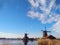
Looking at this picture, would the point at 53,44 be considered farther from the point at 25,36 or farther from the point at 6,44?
the point at 25,36

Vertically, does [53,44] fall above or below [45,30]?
below

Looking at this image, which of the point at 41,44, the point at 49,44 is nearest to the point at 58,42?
the point at 49,44

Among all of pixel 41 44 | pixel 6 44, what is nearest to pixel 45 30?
pixel 6 44

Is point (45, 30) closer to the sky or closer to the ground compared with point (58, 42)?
closer to the sky

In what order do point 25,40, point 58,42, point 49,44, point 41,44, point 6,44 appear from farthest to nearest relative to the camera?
point 25,40, point 6,44, point 41,44, point 49,44, point 58,42

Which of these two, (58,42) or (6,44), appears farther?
(6,44)

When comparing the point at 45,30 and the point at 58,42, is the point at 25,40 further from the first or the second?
the point at 58,42

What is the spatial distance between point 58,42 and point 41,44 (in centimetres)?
932

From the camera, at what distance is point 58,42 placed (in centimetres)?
2714

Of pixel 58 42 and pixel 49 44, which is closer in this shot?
pixel 58 42

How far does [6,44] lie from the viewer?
56.2 meters

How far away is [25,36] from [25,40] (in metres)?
2.97

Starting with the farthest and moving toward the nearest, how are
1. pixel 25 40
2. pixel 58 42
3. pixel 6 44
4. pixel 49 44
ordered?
pixel 25 40, pixel 6 44, pixel 49 44, pixel 58 42

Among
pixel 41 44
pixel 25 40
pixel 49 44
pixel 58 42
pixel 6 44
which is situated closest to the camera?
pixel 58 42
